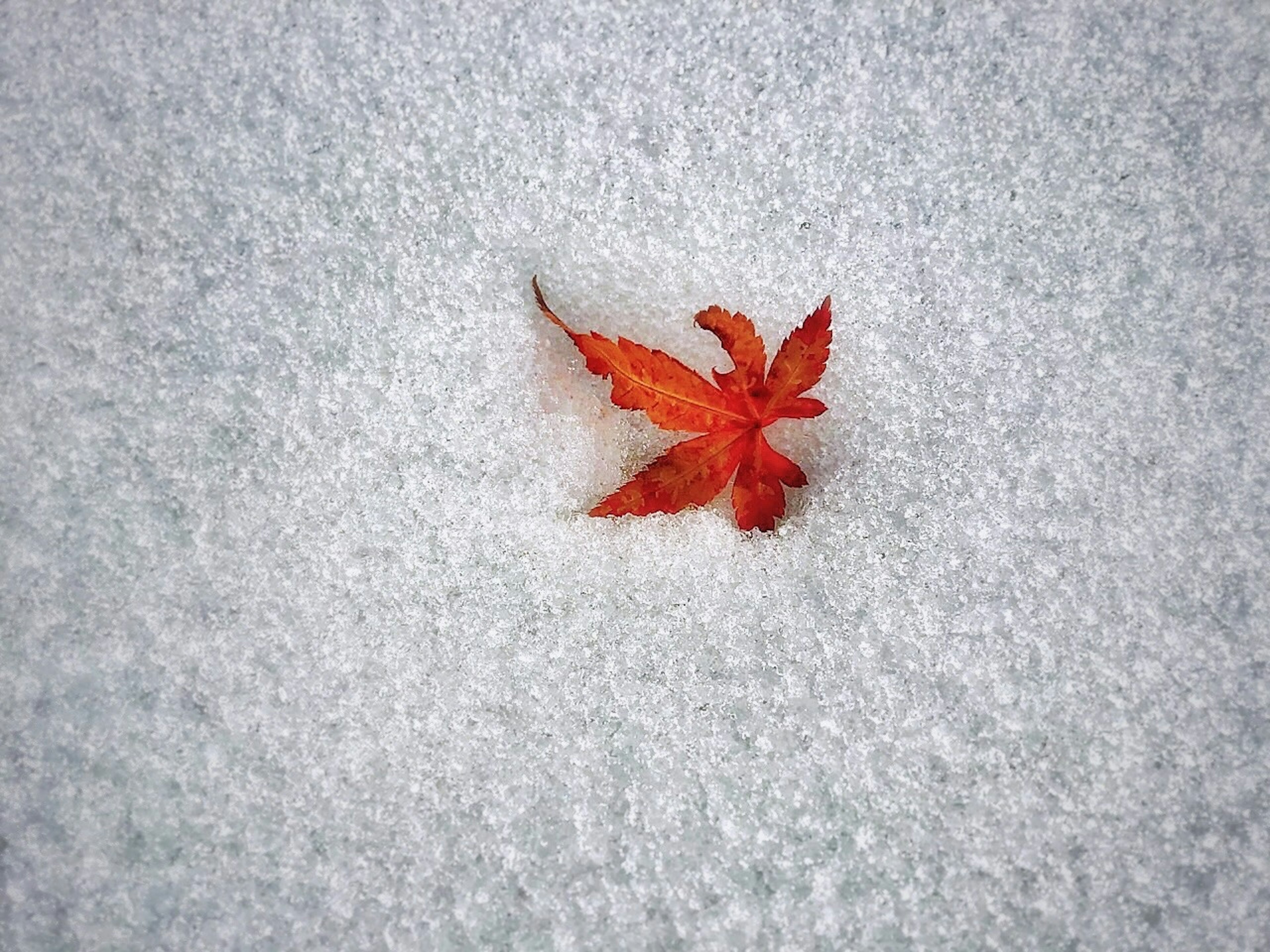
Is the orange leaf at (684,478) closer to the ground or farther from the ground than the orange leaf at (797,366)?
closer to the ground

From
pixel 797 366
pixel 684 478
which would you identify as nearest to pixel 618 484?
pixel 684 478

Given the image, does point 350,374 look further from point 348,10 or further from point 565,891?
point 565,891

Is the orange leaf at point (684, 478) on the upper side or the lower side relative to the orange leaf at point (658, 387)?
lower

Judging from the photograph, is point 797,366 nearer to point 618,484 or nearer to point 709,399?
point 709,399

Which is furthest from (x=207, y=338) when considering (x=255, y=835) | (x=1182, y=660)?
(x=1182, y=660)

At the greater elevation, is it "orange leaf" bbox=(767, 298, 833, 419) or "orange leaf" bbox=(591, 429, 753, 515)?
"orange leaf" bbox=(767, 298, 833, 419)
